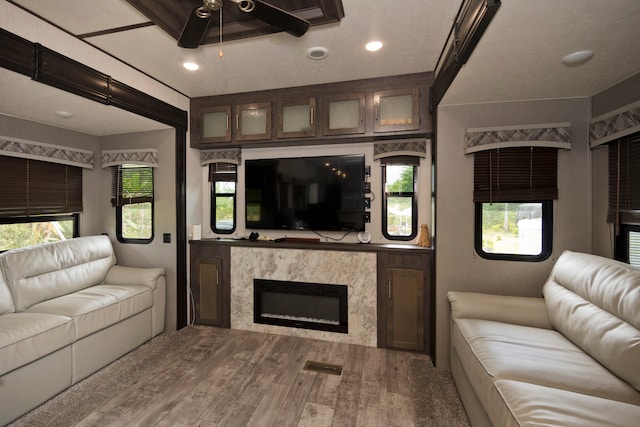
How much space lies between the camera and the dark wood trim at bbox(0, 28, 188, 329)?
5.94ft

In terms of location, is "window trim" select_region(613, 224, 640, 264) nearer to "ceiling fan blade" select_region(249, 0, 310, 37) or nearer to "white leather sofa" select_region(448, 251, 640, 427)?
"white leather sofa" select_region(448, 251, 640, 427)

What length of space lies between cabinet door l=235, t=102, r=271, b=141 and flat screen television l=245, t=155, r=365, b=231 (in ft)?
1.06

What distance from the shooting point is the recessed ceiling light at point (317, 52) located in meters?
2.26

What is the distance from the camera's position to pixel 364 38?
2.12 metres

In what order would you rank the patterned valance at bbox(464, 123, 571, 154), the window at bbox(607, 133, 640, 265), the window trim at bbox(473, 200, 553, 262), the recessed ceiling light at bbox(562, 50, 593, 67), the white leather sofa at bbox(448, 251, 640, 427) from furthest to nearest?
the window trim at bbox(473, 200, 553, 262) → the patterned valance at bbox(464, 123, 571, 154) → the window at bbox(607, 133, 640, 265) → the recessed ceiling light at bbox(562, 50, 593, 67) → the white leather sofa at bbox(448, 251, 640, 427)

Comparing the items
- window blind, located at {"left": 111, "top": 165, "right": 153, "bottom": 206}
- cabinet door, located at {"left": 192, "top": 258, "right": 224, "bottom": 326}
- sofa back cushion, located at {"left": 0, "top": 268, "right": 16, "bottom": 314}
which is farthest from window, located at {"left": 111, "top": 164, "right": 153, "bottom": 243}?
sofa back cushion, located at {"left": 0, "top": 268, "right": 16, "bottom": 314}

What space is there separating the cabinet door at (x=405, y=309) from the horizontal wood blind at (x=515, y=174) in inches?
38.5

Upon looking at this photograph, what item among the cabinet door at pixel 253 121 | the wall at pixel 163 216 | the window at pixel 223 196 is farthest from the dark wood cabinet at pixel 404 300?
the wall at pixel 163 216

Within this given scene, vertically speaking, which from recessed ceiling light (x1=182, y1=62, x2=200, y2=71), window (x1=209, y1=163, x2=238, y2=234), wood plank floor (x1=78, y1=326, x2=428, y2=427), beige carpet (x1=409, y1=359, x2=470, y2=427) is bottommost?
beige carpet (x1=409, y1=359, x2=470, y2=427)

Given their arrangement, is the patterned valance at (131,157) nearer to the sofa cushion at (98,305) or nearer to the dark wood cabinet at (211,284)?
the dark wood cabinet at (211,284)

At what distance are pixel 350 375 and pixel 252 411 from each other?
0.87 metres

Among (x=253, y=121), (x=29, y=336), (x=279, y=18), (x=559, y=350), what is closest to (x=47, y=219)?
(x=29, y=336)

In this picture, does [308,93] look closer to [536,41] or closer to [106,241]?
[536,41]

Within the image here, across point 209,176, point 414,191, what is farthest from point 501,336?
point 209,176
